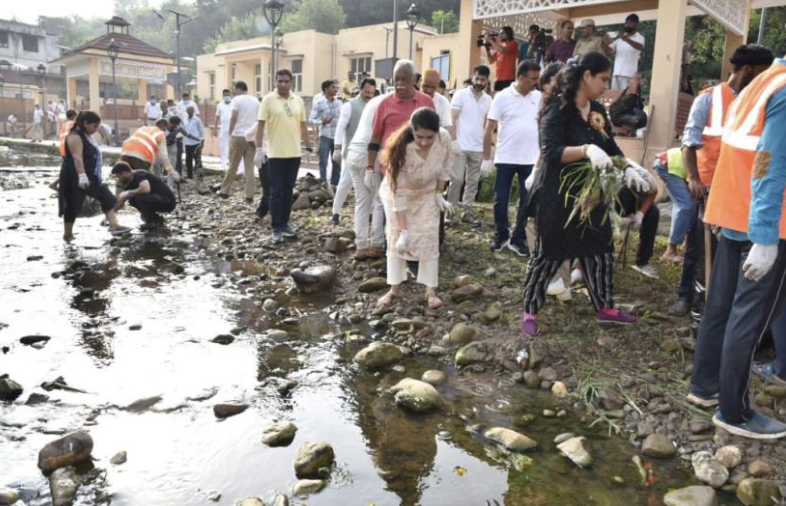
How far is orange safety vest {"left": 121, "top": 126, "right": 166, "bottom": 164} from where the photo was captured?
8836 mm

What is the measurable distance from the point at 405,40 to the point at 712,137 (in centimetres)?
3049

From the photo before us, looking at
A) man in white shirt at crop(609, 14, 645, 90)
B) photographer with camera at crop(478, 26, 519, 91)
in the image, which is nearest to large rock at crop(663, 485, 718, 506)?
photographer with camera at crop(478, 26, 519, 91)

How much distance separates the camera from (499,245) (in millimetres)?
6180

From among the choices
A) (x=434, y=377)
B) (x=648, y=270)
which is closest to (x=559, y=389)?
(x=434, y=377)

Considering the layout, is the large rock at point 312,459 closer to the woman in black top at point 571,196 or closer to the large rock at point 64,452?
the large rock at point 64,452

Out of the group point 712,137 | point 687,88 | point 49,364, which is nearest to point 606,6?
point 687,88

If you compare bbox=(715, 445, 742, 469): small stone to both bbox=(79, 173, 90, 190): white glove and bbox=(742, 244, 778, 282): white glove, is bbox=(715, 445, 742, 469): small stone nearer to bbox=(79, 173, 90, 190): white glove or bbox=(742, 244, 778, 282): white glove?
bbox=(742, 244, 778, 282): white glove

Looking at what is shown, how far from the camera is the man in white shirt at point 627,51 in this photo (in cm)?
941

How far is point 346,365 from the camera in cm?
402

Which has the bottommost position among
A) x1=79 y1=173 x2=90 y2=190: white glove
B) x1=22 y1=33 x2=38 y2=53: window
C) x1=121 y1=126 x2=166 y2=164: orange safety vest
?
x1=79 y1=173 x2=90 y2=190: white glove

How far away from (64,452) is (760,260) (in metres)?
3.16

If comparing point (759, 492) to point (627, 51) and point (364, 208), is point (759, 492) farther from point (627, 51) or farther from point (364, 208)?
point (627, 51)

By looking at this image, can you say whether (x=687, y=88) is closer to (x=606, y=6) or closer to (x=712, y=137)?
(x=606, y=6)

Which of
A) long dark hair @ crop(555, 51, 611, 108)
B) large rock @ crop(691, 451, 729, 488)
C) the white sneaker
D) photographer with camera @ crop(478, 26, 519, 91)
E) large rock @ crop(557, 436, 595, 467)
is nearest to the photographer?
large rock @ crop(691, 451, 729, 488)
